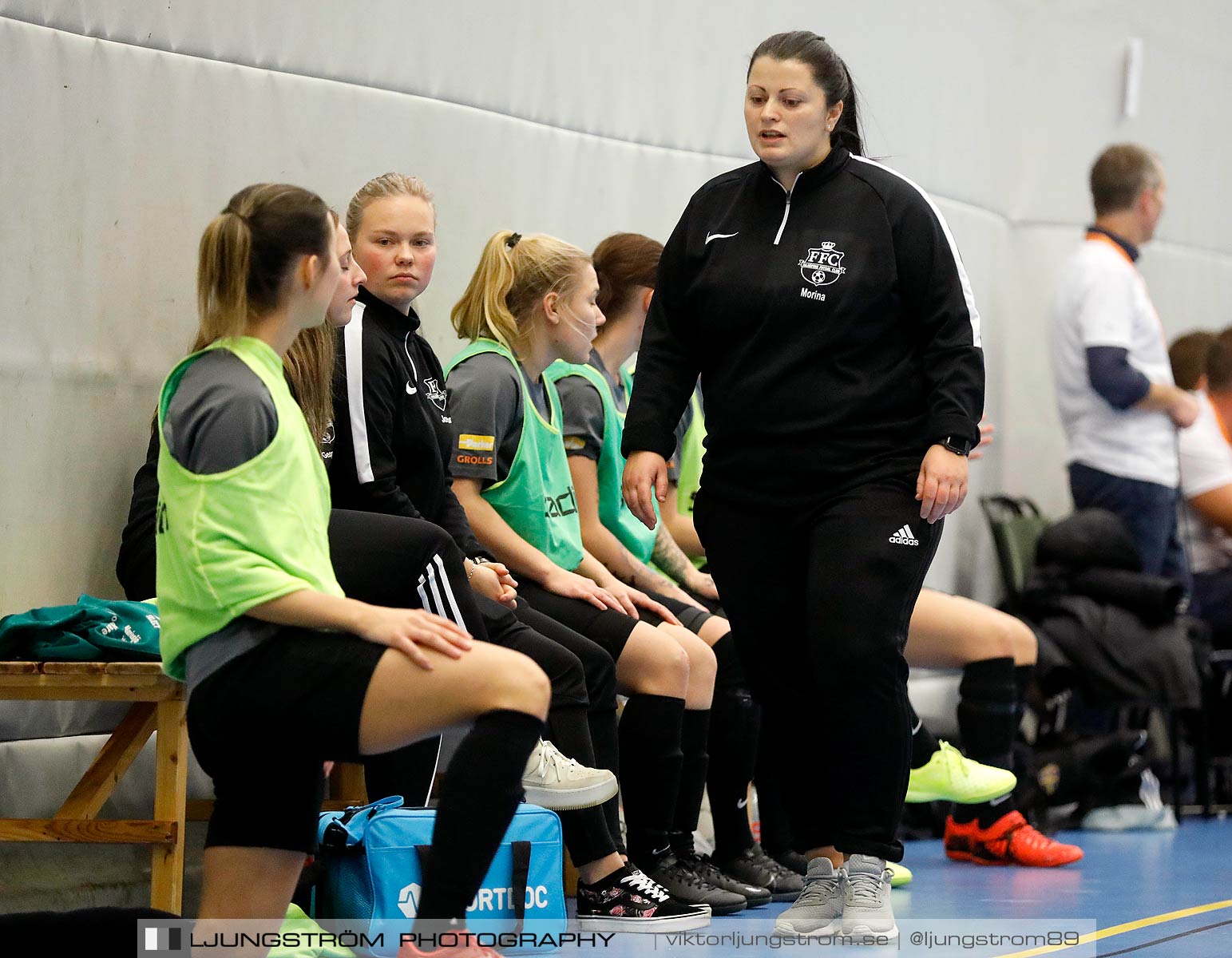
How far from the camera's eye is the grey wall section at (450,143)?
340 cm

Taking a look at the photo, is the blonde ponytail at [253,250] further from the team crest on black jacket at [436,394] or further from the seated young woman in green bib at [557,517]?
the seated young woman in green bib at [557,517]

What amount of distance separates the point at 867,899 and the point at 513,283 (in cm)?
157

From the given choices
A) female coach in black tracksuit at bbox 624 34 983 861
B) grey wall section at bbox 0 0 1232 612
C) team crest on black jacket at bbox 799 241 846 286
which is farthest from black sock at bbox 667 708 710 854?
grey wall section at bbox 0 0 1232 612

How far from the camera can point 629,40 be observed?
187 inches

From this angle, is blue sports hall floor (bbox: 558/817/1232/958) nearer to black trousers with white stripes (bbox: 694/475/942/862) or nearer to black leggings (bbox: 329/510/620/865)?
black trousers with white stripes (bbox: 694/475/942/862)

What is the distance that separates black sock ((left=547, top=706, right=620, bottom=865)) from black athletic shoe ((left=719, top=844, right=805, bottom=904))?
521 mm

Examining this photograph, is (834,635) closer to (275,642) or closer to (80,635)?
(275,642)

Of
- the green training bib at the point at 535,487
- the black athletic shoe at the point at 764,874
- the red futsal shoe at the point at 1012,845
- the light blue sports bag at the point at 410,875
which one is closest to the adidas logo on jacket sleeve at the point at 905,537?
the light blue sports bag at the point at 410,875

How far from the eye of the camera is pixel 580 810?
3.29 metres

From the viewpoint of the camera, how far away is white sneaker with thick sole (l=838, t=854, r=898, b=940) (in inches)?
116

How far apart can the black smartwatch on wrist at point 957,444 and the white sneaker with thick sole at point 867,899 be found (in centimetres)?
74

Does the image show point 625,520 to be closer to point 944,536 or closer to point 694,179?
point 694,179

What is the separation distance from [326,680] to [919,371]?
4.70 feet

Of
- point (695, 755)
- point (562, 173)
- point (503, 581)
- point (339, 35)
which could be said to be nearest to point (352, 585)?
point (503, 581)
